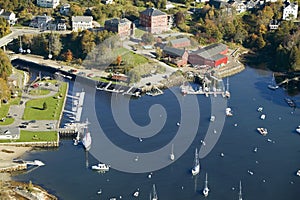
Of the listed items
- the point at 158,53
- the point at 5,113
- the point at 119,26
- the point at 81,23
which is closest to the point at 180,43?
the point at 158,53

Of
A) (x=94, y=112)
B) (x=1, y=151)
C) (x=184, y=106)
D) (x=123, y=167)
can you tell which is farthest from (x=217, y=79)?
(x=1, y=151)

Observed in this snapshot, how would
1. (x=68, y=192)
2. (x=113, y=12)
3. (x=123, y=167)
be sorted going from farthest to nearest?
(x=113, y=12)
(x=123, y=167)
(x=68, y=192)

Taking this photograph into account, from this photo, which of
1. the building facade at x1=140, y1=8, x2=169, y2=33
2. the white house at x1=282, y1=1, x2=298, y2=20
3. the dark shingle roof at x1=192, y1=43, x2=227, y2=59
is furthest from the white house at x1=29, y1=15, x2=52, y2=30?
the white house at x1=282, y1=1, x2=298, y2=20

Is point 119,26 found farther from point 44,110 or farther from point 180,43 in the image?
point 44,110

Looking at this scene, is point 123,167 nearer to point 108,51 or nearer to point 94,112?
point 94,112

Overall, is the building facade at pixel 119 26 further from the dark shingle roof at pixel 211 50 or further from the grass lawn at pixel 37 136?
the grass lawn at pixel 37 136

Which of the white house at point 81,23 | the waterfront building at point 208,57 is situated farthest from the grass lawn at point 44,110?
the white house at point 81,23
